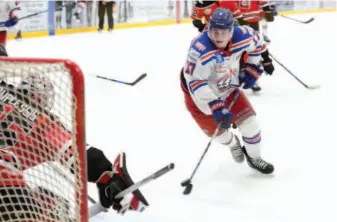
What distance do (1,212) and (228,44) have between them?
139 centimetres

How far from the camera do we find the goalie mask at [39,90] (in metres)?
1.26

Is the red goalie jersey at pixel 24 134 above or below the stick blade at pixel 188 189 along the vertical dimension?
above

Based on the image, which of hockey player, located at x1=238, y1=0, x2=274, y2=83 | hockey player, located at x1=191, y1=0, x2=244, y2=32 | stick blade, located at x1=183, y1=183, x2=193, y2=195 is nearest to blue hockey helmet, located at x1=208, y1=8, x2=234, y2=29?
stick blade, located at x1=183, y1=183, x2=193, y2=195

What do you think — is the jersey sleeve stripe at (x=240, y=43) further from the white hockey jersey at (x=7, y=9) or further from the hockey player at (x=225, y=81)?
the white hockey jersey at (x=7, y=9)

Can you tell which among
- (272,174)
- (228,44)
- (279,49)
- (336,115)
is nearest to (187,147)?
(272,174)

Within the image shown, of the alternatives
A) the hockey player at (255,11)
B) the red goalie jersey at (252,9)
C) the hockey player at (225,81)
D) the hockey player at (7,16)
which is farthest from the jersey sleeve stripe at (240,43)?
the hockey player at (7,16)

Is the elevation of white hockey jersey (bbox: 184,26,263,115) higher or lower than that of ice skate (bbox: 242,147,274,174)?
higher

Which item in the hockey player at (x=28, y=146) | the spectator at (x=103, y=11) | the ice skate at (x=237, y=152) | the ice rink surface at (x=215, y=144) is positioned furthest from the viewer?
the spectator at (x=103, y=11)

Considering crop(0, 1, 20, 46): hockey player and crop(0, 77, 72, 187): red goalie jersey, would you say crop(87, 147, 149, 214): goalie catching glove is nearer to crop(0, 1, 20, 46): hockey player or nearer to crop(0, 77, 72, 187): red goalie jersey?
crop(0, 77, 72, 187): red goalie jersey

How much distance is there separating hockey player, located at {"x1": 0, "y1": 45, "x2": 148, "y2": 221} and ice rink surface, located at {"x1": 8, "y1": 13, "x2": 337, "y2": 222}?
66 cm

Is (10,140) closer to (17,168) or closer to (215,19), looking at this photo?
(17,168)

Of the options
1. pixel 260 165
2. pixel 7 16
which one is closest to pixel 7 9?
pixel 7 16

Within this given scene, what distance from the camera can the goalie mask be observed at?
1264 millimetres

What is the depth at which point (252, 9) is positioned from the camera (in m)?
4.64
